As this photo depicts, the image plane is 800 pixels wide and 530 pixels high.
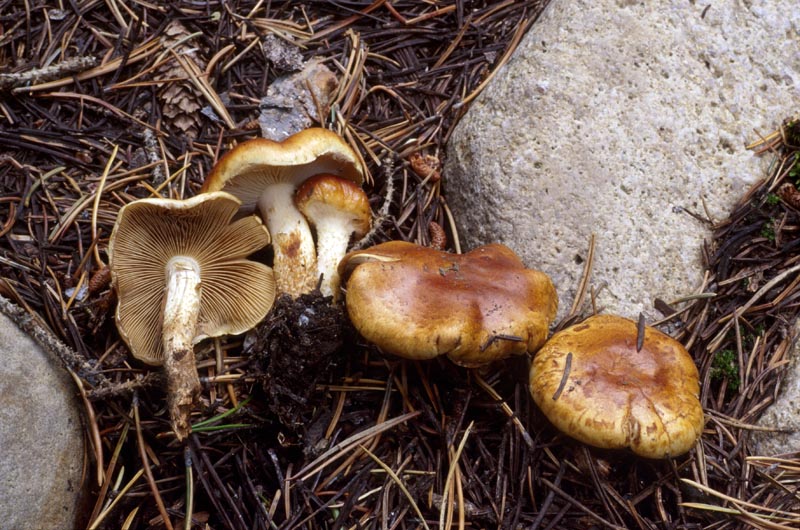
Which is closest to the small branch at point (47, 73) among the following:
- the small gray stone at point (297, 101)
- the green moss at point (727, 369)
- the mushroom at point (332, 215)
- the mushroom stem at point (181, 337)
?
the small gray stone at point (297, 101)

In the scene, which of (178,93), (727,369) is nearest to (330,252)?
(178,93)

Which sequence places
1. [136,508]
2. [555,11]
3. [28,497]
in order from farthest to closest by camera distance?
[555,11] → [136,508] → [28,497]

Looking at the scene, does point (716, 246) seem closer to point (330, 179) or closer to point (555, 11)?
point (555, 11)

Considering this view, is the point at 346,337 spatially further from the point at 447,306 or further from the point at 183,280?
the point at 183,280

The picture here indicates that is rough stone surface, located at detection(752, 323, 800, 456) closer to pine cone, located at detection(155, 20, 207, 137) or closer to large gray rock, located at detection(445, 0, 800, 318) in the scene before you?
large gray rock, located at detection(445, 0, 800, 318)

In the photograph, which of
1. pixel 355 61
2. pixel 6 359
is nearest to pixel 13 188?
pixel 6 359
